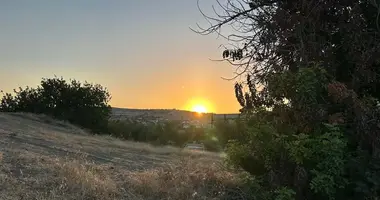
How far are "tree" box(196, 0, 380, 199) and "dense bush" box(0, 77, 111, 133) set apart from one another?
94.6 feet

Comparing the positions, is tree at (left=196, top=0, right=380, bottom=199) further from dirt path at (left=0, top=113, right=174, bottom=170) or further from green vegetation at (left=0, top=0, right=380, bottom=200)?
dirt path at (left=0, top=113, right=174, bottom=170)

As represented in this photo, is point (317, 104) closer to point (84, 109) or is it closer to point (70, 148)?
point (70, 148)

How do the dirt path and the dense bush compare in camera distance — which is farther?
the dense bush

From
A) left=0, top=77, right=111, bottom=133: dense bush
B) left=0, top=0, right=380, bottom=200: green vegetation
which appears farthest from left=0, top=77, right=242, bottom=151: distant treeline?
left=0, top=0, right=380, bottom=200: green vegetation

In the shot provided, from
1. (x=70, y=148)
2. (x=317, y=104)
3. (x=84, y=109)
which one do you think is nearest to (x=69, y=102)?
(x=84, y=109)

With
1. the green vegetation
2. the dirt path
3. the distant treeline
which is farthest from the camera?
the distant treeline

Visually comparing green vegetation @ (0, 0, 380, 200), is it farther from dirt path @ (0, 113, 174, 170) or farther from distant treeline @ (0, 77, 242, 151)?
distant treeline @ (0, 77, 242, 151)

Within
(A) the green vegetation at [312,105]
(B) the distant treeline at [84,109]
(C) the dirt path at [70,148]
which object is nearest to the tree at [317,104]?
(A) the green vegetation at [312,105]

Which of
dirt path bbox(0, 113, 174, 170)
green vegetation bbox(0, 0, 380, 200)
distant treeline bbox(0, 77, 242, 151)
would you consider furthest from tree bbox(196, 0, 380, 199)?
distant treeline bbox(0, 77, 242, 151)

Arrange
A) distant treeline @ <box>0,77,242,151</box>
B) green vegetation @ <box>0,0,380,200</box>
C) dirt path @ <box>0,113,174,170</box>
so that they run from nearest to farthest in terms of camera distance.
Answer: green vegetation @ <box>0,0,380,200</box>
dirt path @ <box>0,113,174,170</box>
distant treeline @ <box>0,77,242,151</box>

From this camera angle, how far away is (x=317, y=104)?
7113 millimetres

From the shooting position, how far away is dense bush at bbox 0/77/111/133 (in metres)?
35.9

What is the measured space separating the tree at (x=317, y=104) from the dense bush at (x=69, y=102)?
28.8 meters

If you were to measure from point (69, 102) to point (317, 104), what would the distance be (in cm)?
3153
